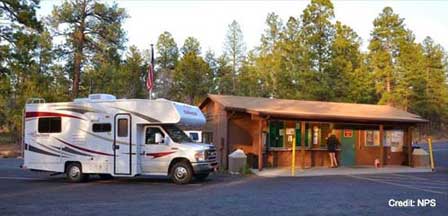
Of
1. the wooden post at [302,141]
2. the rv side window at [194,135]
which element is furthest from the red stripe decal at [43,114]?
the wooden post at [302,141]

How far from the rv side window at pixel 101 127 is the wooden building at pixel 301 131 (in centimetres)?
671

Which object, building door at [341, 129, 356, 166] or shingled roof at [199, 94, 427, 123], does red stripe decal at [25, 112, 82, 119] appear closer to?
shingled roof at [199, 94, 427, 123]

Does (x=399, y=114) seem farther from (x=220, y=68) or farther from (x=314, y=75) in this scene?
(x=220, y=68)

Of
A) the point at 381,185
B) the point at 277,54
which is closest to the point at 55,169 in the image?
the point at 381,185

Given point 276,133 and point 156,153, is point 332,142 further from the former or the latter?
point 156,153

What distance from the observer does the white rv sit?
18.4 metres

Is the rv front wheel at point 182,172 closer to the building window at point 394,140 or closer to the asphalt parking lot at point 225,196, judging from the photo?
the asphalt parking lot at point 225,196

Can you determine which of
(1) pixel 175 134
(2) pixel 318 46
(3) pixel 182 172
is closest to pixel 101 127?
(1) pixel 175 134

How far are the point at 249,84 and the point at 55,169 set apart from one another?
4049cm

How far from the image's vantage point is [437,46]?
74562 millimetres

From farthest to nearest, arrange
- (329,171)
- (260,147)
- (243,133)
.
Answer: (243,133) → (329,171) → (260,147)

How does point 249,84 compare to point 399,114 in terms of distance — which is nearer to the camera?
point 399,114

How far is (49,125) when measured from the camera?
64.2 feet

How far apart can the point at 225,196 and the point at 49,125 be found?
8.41m
